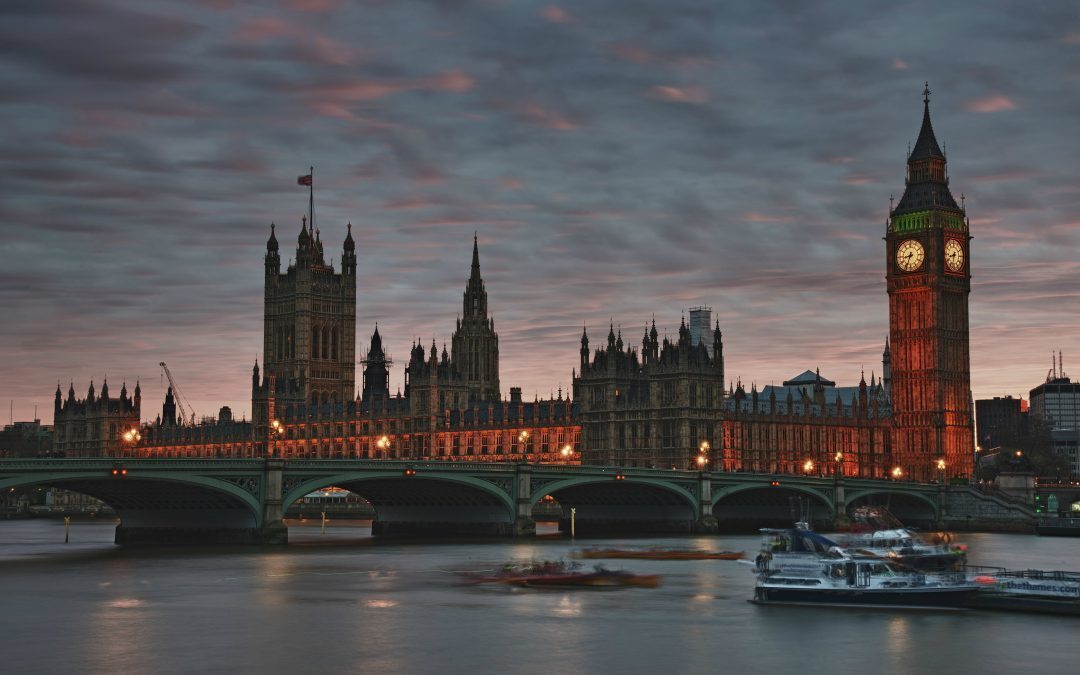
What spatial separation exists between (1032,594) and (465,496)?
231 ft

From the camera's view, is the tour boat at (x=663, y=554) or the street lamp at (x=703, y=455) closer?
the tour boat at (x=663, y=554)

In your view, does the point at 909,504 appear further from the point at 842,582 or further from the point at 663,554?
the point at 842,582

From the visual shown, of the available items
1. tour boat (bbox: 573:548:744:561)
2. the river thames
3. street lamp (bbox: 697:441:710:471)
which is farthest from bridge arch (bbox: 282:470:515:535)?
street lamp (bbox: 697:441:710:471)

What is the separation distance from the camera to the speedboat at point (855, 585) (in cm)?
6800

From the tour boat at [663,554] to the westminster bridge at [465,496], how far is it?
1579cm

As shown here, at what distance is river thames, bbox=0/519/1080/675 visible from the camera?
53.1 metres

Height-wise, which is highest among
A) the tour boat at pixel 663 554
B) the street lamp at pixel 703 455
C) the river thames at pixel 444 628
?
the street lamp at pixel 703 455

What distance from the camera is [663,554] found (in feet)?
347

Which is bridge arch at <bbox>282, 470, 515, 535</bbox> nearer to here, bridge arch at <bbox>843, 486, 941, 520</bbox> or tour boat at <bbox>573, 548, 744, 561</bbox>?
tour boat at <bbox>573, 548, 744, 561</bbox>

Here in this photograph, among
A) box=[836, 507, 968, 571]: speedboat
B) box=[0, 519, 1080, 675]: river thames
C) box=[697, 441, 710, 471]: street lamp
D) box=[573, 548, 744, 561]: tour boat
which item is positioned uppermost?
box=[697, 441, 710, 471]: street lamp

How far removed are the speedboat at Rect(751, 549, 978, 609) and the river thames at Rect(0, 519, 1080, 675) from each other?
4.52 feet

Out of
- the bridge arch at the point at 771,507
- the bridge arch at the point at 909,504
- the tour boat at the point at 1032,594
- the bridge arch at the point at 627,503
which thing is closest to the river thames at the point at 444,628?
the tour boat at the point at 1032,594

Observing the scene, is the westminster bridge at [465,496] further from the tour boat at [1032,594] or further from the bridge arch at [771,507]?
the tour boat at [1032,594]

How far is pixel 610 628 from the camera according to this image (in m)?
62.0
